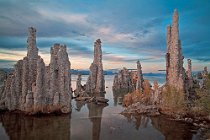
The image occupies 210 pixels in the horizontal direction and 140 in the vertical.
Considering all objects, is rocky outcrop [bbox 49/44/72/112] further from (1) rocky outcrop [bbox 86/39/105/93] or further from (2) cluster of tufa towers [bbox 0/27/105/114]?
(1) rocky outcrop [bbox 86/39/105/93]

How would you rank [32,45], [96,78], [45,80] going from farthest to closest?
[96,78] < [32,45] < [45,80]

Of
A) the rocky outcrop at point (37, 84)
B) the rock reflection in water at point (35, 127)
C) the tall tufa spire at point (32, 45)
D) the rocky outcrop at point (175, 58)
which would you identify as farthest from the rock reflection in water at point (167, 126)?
the tall tufa spire at point (32, 45)

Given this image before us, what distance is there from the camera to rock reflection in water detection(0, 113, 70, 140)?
37019 mm

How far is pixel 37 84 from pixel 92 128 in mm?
16780

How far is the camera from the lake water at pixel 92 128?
37.4 m

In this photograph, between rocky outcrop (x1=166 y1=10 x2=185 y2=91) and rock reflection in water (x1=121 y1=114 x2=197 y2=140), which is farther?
rocky outcrop (x1=166 y1=10 x2=185 y2=91)

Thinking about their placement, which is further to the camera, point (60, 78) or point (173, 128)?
point (60, 78)

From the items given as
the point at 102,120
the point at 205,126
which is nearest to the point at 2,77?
the point at 102,120

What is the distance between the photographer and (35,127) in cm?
4197

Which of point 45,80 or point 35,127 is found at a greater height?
point 45,80

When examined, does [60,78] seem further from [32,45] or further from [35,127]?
[35,127]

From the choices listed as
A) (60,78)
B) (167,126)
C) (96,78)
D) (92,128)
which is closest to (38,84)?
(60,78)

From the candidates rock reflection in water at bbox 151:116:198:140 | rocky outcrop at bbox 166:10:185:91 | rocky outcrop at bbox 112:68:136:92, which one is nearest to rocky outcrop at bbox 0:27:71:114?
rock reflection in water at bbox 151:116:198:140

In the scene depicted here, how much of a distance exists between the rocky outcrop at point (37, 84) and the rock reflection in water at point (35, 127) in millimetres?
3263
